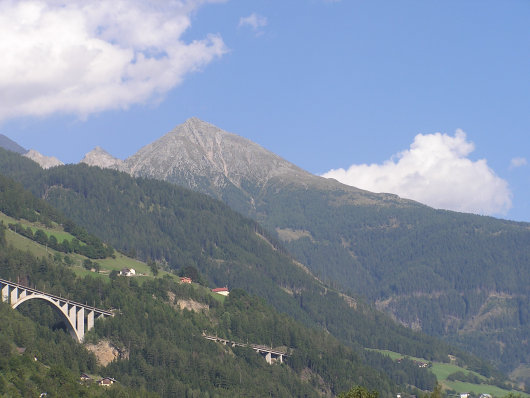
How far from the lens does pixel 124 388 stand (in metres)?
196

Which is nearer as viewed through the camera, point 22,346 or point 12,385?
point 12,385

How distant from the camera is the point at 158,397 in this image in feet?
640

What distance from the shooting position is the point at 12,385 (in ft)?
558

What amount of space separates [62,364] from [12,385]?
25597mm

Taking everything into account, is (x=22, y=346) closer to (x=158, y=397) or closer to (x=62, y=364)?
(x=62, y=364)

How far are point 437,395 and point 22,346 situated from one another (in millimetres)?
93070

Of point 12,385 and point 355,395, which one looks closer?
point 355,395

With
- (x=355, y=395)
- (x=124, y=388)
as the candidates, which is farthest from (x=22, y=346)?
(x=355, y=395)

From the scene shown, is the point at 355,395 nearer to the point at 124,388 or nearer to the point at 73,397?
the point at 73,397

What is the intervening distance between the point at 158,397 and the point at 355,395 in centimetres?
6649

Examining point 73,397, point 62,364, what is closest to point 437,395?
point 73,397

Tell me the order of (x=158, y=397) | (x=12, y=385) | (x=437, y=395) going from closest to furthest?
1. (x=437, y=395)
2. (x=12, y=385)
3. (x=158, y=397)

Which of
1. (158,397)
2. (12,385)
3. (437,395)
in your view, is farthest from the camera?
(158,397)

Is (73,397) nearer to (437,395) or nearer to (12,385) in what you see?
(12,385)
